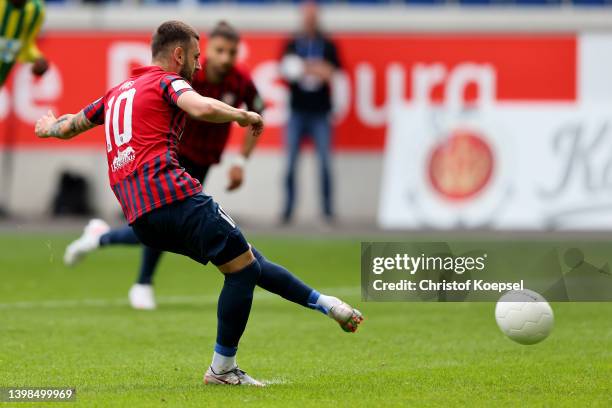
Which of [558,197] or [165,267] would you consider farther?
[558,197]

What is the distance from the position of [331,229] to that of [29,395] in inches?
419

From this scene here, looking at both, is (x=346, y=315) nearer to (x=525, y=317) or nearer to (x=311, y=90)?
(x=525, y=317)

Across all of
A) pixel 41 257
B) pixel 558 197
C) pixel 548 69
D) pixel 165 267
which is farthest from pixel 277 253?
pixel 548 69

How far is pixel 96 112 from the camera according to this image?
6.57 m

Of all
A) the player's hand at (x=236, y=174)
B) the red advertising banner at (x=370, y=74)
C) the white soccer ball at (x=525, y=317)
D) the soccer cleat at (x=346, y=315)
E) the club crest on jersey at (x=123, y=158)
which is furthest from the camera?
the red advertising banner at (x=370, y=74)

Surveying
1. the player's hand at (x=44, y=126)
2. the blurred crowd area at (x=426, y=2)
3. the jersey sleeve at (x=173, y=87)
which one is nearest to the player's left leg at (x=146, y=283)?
the player's hand at (x=44, y=126)

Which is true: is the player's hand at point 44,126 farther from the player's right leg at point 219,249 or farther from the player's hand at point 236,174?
the player's hand at point 236,174

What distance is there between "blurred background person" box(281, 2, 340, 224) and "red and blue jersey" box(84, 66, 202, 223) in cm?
1032

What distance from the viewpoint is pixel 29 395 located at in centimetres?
594

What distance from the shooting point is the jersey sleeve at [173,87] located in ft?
19.7

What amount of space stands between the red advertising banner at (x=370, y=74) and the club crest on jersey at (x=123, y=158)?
424 inches

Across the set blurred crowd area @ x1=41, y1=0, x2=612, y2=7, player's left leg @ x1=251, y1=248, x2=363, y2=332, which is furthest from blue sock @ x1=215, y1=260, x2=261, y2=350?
blurred crowd area @ x1=41, y1=0, x2=612, y2=7

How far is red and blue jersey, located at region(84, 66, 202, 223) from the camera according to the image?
20.0 feet

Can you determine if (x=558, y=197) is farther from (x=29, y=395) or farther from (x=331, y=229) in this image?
(x=29, y=395)
